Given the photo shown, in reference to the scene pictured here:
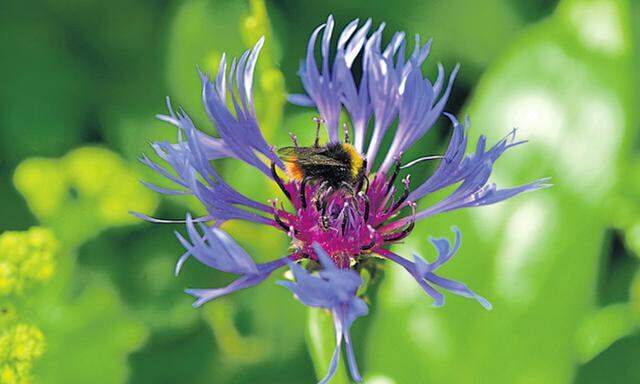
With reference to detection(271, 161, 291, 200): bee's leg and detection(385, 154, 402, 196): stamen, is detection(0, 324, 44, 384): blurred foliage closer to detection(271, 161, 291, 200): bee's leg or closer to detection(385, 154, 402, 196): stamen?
detection(271, 161, 291, 200): bee's leg

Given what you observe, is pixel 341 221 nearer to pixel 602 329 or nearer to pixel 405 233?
pixel 405 233

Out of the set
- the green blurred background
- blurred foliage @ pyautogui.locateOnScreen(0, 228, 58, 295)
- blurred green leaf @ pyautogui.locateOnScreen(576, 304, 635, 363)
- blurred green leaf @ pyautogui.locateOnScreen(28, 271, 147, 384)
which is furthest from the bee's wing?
blurred green leaf @ pyautogui.locateOnScreen(576, 304, 635, 363)

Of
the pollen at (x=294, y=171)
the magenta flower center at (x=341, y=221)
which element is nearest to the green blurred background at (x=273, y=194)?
the magenta flower center at (x=341, y=221)

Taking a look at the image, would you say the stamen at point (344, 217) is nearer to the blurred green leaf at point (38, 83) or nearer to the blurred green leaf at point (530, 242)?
the blurred green leaf at point (530, 242)

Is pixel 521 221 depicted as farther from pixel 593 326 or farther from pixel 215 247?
pixel 215 247

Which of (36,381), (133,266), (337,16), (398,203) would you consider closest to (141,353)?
(133,266)

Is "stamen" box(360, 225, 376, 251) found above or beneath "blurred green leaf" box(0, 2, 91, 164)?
above

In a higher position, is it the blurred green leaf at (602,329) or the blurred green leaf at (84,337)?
the blurred green leaf at (602,329)

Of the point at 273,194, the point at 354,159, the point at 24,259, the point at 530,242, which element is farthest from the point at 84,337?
the point at 530,242
